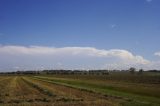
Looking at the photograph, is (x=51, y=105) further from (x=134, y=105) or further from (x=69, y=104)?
(x=134, y=105)

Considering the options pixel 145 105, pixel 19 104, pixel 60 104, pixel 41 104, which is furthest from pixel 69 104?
pixel 145 105

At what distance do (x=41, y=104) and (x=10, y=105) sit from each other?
8.12 feet

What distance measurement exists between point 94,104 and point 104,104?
0.81 metres

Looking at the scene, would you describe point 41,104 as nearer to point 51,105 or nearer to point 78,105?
point 51,105

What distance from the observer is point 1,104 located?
24562mm

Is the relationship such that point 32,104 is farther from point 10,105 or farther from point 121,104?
point 121,104

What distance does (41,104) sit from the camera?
81.3 feet

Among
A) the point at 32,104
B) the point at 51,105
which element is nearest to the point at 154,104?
the point at 51,105

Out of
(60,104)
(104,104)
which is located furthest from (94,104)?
(60,104)

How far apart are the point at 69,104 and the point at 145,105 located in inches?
243

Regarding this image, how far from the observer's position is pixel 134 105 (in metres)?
24.5

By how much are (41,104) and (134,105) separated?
7.55 m

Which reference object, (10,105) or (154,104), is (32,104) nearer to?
(10,105)

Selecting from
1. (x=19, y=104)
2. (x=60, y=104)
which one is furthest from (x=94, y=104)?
(x=19, y=104)
